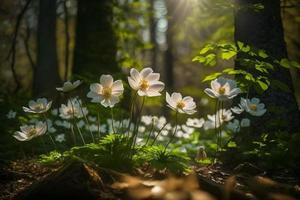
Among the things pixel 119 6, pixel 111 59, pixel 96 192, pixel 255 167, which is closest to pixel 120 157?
pixel 96 192

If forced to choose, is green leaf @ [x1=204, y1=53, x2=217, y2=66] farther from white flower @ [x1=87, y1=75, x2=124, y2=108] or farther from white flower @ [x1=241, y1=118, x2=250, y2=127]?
white flower @ [x1=87, y1=75, x2=124, y2=108]

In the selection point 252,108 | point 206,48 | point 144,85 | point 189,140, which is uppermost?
point 206,48

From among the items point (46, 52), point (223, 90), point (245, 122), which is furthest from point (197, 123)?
point (46, 52)

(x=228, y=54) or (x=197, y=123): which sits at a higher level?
(x=228, y=54)

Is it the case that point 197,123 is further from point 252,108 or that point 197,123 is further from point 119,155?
point 119,155

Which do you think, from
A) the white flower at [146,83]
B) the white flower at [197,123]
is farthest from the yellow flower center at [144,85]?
the white flower at [197,123]

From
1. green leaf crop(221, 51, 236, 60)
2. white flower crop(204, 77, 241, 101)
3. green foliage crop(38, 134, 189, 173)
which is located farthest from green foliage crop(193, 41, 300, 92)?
green foliage crop(38, 134, 189, 173)
